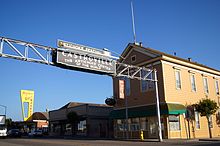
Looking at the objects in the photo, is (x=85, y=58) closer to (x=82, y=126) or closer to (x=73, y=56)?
(x=73, y=56)

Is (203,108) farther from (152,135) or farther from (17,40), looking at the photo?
(17,40)

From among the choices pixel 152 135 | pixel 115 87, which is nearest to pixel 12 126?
pixel 115 87

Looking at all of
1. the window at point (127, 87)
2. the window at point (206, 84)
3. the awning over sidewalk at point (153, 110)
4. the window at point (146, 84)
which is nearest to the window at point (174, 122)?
the awning over sidewalk at point (153, 110)

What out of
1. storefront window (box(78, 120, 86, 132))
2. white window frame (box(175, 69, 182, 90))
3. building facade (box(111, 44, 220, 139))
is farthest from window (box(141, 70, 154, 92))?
storefront window (box(78, 120, 86, 132))

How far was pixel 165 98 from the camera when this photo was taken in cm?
2961

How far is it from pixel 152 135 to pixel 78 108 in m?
20.1

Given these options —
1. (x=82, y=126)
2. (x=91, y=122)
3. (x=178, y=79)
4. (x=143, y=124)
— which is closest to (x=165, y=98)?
(x=178, y=79)

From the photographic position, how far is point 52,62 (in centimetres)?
2009

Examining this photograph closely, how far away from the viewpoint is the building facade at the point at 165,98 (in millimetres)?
29875

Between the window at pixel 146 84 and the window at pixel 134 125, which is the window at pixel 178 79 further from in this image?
the window at pixel 134 125

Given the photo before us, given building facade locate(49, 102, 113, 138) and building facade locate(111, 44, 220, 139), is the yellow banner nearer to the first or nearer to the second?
building facade locate(49, 102, 113, 138)

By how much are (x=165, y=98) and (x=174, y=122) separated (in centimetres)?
280

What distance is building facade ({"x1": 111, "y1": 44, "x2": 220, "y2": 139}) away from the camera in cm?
2988

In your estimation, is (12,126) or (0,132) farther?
(12,126)
